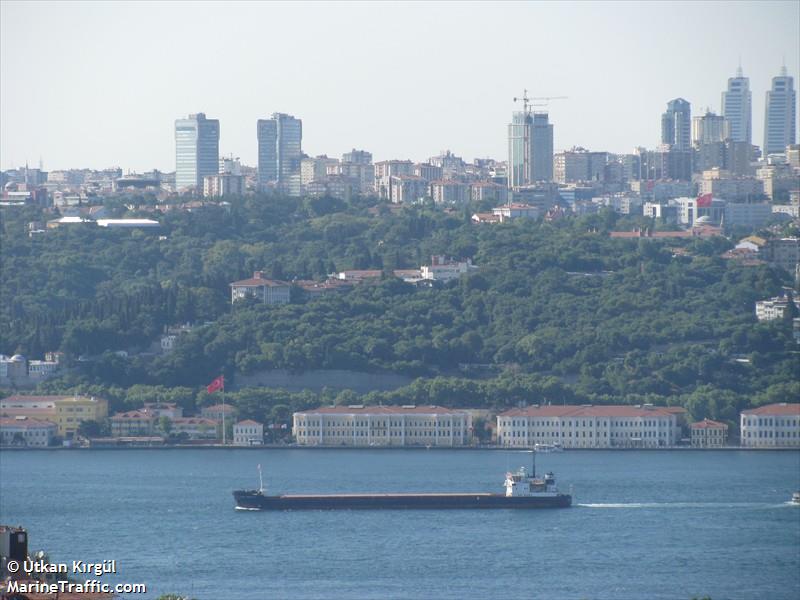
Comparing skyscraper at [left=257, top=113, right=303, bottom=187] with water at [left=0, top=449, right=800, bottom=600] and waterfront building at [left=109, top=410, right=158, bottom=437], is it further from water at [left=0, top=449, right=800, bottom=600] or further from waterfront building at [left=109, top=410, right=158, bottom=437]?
water at [left=0, top=449, right=800, bottom=600]

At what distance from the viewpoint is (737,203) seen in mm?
84938

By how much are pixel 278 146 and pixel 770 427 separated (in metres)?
55.8

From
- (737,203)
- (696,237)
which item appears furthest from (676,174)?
(696,237)

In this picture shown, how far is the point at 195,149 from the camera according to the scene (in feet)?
324

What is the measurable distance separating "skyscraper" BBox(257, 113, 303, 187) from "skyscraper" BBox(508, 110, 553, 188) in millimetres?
8559

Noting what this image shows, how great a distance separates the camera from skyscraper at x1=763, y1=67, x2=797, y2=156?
115750mm

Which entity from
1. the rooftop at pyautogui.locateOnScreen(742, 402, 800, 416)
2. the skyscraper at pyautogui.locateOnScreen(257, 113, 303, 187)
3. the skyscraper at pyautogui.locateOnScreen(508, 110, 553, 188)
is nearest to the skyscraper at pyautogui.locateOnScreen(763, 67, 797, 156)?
the skyscraper at pyautogui.locateOnScreen(508, 110, 553, 188)

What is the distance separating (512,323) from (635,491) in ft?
57.7

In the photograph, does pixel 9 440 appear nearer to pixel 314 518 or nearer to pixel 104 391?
pixel 104 391

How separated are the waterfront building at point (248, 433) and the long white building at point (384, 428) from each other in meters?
0.66

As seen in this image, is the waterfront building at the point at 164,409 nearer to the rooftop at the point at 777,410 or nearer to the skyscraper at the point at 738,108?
the rooftop at the point at 777,410

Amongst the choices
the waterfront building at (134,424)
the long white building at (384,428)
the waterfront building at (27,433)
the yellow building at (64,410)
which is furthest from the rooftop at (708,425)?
the waterfront building at (27,433)

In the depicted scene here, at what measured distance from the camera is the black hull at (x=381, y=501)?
35.8 meters

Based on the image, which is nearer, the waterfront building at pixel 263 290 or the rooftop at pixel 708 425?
the rooftop at pixel 708 425
